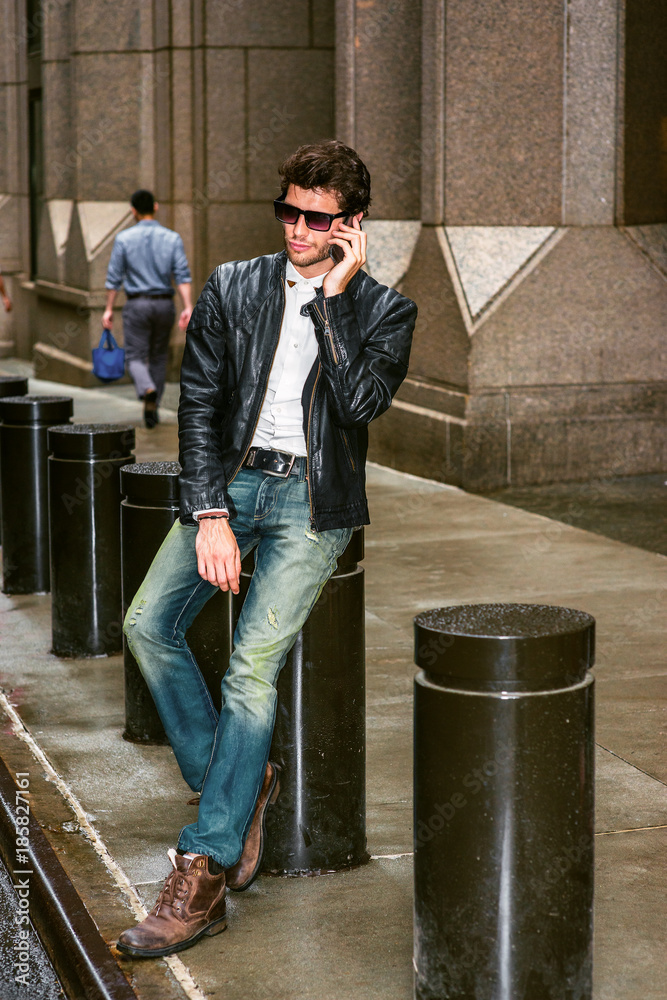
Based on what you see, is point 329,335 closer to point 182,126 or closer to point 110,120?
point 182,126

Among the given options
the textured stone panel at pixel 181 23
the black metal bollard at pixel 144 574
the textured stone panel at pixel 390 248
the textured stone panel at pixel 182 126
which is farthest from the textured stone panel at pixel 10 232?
the black metal bollard at pixel 144 574

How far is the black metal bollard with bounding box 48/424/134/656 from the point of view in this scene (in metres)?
5.96

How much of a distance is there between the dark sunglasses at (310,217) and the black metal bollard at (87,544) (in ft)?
8.63

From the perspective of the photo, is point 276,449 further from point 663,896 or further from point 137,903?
point 663,896

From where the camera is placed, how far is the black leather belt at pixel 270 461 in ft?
11.8

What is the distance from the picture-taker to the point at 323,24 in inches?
565

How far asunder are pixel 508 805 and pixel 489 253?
7.21 m

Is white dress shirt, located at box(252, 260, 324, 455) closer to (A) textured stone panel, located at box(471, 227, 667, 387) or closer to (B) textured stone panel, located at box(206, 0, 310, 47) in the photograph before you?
(A) textured stone panel, located at box(471, 227, 667, 387)

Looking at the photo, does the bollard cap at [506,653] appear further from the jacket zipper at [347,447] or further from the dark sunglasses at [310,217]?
the dark sunglasses at [310,217]

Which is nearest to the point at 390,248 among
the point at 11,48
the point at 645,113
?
the point at 645,113

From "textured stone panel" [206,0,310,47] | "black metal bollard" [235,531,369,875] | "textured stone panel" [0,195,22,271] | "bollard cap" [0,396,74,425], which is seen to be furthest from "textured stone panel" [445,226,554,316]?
"textured stone panel" [0,195,22,271]

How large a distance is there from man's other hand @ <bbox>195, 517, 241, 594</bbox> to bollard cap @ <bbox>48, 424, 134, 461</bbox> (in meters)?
2.57

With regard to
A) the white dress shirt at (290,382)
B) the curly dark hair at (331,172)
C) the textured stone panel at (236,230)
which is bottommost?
the white dress shirt at (290,382)

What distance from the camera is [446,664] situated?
2902 millimetres
